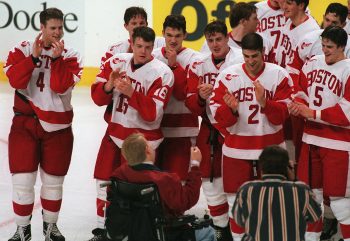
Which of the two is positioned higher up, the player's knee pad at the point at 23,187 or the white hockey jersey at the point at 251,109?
the white hockey jersey at the point at 251,109

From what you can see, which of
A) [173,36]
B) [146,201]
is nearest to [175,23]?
[173,36]

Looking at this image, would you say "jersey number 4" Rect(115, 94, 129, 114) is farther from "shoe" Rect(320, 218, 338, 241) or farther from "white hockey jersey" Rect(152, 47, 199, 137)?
"shoe" Rect(320, 218, 338, 241)

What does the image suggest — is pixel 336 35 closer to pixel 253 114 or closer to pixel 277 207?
pixel 253 114

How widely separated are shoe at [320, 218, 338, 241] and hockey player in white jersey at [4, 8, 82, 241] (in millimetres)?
1915

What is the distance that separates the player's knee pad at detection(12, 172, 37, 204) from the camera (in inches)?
273

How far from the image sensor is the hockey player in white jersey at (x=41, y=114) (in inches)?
271

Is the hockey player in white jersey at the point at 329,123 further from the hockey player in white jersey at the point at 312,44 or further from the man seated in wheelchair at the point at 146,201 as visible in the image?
the man seated in wheelchair at the point at 146,201

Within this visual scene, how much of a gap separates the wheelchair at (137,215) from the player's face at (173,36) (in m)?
1.89

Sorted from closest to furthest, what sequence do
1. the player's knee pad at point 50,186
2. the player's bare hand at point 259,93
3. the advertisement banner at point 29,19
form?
1. the player's bare hand at point 259,93
2. the player's knee pad at point 50,186
3. the advertisement banner at point 29,19

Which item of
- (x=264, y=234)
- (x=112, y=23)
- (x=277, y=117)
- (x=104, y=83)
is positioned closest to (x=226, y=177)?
(x=277, y=117)

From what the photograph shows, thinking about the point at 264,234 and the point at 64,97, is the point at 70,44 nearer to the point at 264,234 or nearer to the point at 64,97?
the point at 64,97

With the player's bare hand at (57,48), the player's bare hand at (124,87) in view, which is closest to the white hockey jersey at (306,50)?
the player's bare hand at (124,87)

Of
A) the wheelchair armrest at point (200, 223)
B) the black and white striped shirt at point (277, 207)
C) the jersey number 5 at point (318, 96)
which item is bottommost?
the wheelchair armrest at point (200, 223)

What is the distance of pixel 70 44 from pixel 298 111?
6885mm
